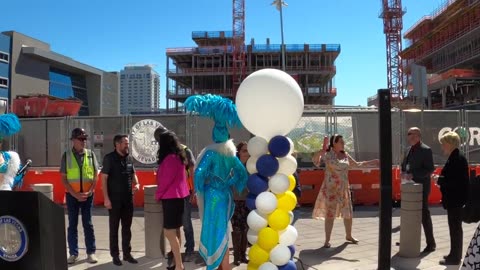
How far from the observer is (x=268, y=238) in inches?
170

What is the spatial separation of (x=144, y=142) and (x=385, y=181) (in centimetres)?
756

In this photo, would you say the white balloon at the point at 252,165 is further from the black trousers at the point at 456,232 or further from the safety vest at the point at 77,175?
the black trousers at the point at 456,232

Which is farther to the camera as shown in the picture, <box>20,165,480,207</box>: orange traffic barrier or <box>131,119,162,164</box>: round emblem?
<box>131,119,162,164</box>: round emblem

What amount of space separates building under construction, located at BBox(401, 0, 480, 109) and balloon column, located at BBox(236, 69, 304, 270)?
4365 cm

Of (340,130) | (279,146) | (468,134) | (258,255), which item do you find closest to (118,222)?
(258,255)

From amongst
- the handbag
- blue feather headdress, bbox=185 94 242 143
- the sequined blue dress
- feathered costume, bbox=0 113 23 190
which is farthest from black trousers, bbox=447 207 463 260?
feathered costume, bbox=0 113 23 190

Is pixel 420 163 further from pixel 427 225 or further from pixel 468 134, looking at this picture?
pixel 468 134

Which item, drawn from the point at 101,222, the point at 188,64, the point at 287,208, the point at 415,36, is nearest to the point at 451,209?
the point at 287,208

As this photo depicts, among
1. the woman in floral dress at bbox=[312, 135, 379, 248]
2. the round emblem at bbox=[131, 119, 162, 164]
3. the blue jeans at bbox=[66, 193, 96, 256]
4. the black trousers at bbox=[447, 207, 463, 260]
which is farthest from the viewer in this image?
the round emblem at bbox=[131, 119, 162, 164]

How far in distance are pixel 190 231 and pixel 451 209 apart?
11.9ft

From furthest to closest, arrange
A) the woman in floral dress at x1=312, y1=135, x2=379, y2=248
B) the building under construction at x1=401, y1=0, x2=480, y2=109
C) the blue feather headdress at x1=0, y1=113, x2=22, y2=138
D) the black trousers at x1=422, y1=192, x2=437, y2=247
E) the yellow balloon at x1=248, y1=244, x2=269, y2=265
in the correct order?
the building under construction at x1=401, y1=0, x2=480, y2=109, the woman in floral dress at x1=312, y1=135, x2=379, y2=248, the black trousers at x1=422, y1=192, x2=437, y2=247, the blue feather headdress at x1=0, y1=113, x2=22, y2=138, the yellow balloon at x1=248, y1=244, x2=269, y2=265

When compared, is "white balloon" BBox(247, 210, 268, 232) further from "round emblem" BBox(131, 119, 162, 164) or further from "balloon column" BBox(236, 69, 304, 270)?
"round emblem" BBox(131, 119, 162, 164)

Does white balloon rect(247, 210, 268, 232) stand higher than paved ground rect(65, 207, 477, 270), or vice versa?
white balloon rect(247, 210, 268, 232)

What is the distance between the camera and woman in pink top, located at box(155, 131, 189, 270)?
18.4 feet
